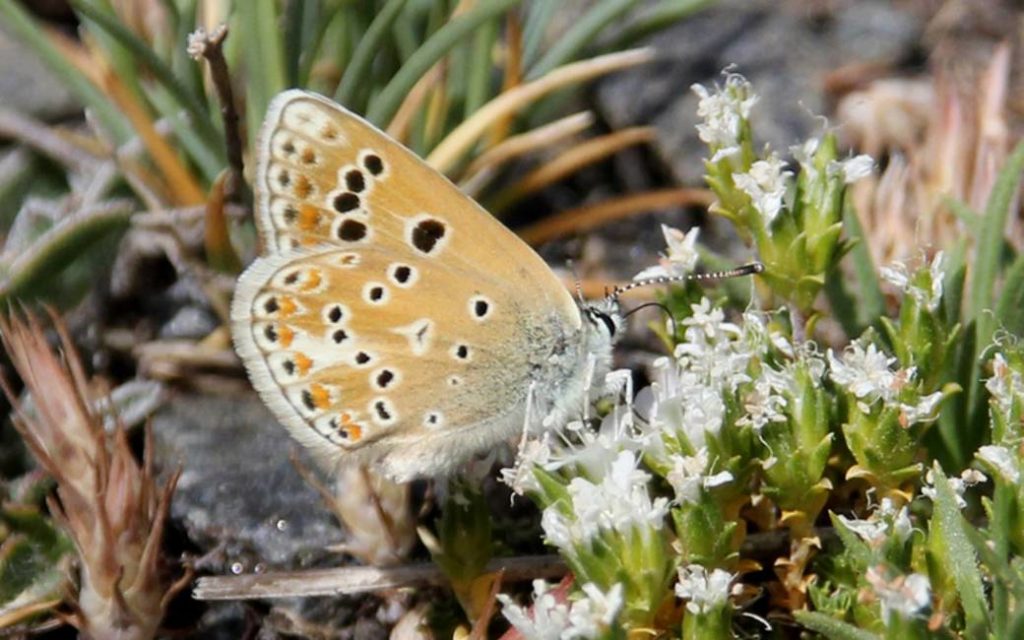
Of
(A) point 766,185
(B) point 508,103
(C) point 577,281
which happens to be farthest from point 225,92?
(A) point 766,185

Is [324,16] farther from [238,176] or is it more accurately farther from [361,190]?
[361,190]

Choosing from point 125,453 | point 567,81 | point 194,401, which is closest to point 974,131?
point 567,81

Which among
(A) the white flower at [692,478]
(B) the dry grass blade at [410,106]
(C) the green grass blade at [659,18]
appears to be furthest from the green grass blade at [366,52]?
(A) the white flower at [692,478]

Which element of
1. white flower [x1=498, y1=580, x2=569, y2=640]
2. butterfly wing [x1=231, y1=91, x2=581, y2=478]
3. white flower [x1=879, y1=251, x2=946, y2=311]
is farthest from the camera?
butterfly wing [x1=231, y1=91, x2=581, y2=478]

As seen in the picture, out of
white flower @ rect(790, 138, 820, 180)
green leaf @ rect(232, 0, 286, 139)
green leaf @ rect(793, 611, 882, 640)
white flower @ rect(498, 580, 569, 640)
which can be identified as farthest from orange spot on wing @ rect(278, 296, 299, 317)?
green leaf @ rect(793, 611, 882, 640)

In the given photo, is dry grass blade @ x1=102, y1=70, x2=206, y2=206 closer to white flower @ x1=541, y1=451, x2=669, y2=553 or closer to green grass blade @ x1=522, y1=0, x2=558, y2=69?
green grass blade @ x1=522, y1=0, x2=558, y2=69

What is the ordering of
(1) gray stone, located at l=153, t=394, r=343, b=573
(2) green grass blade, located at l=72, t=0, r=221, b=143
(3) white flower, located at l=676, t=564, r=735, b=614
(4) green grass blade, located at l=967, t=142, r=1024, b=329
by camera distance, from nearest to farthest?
1. (3) white flower, located at l=676, t=564, r=735, b=614
2. (4) green grass blade, located at l=967, t=142, r=1024, b=329
3. (1) gray stone, located at l=153, t=394, r=343, b=573
4. (2) green grass blade, located at l=72, t=0, r=221, b=143

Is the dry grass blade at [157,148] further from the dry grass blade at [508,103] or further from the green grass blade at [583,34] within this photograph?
the green grass blade at [583,34]
